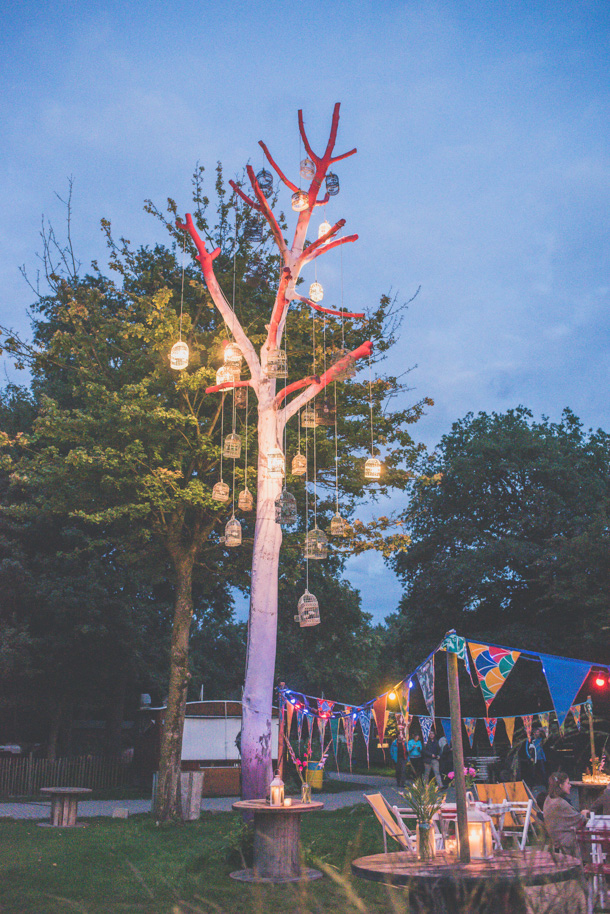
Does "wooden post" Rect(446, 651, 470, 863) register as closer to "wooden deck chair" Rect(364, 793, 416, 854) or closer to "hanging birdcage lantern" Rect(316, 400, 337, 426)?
"wooden deck chair" Rect(364, 793, 416, 854)

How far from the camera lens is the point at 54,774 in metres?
19.3

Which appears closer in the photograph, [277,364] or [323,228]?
[277,364]

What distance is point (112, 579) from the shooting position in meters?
20.4

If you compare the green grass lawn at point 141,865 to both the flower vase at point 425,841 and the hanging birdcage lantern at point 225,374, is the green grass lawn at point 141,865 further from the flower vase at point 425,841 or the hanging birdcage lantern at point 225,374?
the hanging birdcage lantern at point 225,374

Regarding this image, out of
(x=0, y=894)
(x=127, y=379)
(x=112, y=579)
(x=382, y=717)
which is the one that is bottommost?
(x=0, y=894)

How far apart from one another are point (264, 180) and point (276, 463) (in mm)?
4009

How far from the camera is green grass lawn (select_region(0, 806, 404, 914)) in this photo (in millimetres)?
6457

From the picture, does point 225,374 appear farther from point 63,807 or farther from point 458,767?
point 63,807

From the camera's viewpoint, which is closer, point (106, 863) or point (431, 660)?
point (431, 660)

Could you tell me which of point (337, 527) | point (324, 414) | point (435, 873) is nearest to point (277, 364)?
point (324, 414)

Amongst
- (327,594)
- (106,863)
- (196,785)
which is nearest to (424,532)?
(327,594)

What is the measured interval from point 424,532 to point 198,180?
48.0ft

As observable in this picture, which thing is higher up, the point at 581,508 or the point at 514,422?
the point at 514,422

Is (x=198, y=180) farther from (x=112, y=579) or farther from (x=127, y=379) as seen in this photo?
(x=112, y=579)
